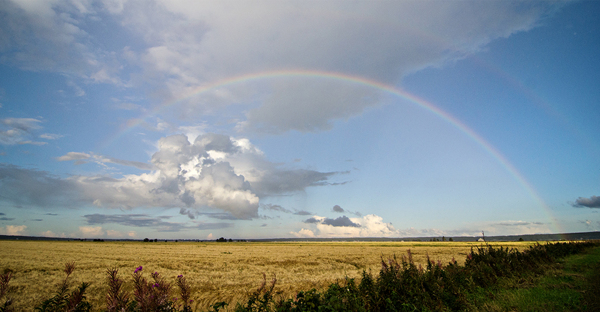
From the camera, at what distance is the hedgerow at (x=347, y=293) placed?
149 inches

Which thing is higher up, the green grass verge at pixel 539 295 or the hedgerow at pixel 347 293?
the hedgerow at pixel 347 293

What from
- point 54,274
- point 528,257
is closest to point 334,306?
point 528,257

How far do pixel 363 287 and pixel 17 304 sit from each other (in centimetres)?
1731

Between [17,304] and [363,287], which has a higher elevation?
[363,287]

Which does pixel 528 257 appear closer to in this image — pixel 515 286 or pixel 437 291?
pixel 515 286

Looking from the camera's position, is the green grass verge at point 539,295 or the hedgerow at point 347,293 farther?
the green grass verge at point 539,295

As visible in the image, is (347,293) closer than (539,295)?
Yes

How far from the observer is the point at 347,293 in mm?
7109

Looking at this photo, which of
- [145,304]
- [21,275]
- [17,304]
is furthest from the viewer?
[21,275]

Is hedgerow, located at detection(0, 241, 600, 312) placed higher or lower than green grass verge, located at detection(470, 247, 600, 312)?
higher

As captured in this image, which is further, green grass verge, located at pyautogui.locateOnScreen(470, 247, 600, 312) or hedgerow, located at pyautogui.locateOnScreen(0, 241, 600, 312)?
green grass verge, located at pyautogui.locateOnScreen(470, 247, 600, 312)

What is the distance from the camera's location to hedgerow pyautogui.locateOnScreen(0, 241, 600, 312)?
3789 mm

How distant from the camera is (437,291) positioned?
9.02 metres

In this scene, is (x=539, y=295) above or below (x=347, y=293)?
below
